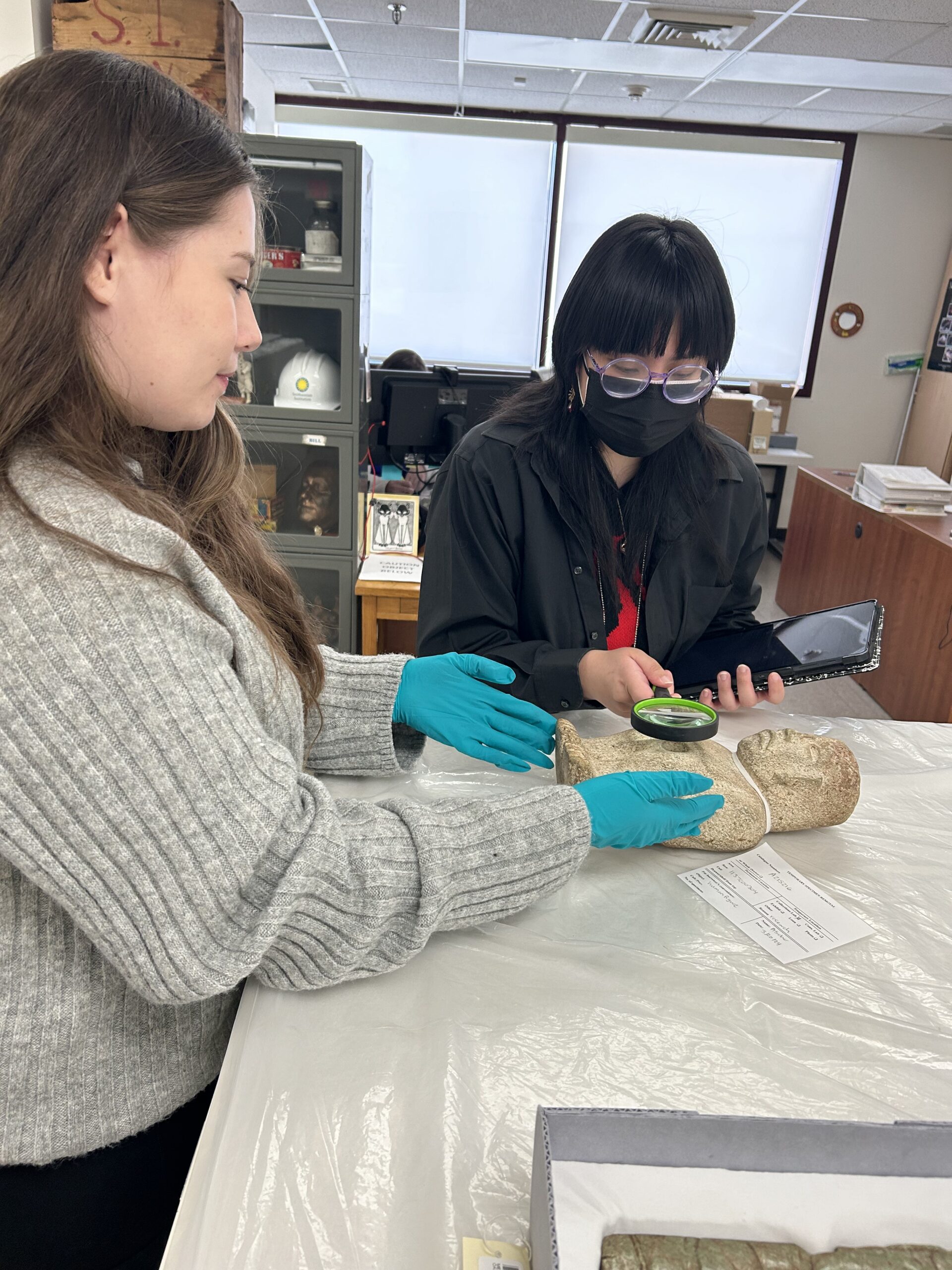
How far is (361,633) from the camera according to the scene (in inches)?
113

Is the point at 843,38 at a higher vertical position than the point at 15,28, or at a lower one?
higher

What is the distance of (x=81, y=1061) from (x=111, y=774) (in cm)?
29

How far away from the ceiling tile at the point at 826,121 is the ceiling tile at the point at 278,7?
2.88m

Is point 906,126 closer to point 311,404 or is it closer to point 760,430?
point 760,430

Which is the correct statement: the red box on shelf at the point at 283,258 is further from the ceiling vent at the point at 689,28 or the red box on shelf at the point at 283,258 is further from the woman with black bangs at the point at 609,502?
the ceiling vent at the point at 689,28

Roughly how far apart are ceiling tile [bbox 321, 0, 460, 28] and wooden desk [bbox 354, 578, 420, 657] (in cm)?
259

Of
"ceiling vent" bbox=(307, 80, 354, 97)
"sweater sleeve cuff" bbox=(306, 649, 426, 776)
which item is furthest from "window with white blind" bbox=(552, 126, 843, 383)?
"sweater sleeve cuff" bbox=(306, 649, 426, 776)

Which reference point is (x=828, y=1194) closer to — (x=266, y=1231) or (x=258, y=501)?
(x=266, y=1231)

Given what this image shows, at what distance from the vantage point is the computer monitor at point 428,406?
3.31 metres

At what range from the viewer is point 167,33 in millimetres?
2100

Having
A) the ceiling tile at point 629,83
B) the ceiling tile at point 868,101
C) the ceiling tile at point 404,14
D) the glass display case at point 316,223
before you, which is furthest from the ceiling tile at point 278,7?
the ceiling tile at point 868,101

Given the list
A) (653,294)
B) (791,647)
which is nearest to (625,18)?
(653,294)

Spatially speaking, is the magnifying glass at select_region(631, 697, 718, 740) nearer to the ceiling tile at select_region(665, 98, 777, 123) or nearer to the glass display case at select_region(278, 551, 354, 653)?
the glass display case at select_region(278, 551, 354, 653)

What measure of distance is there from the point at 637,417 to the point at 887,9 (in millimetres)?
3175
